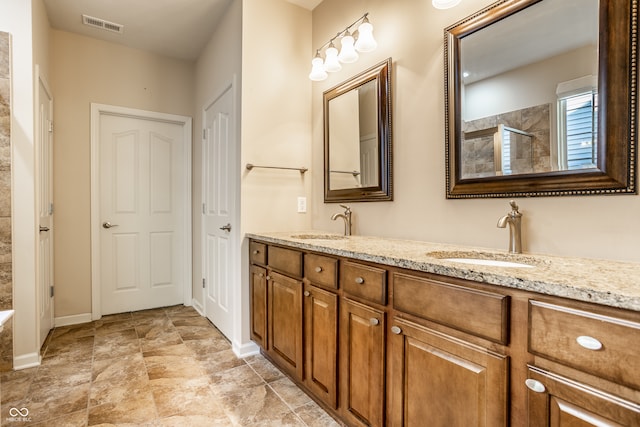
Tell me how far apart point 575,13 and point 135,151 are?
11.9 ft

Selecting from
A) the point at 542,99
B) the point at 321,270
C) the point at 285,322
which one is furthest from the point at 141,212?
the point at 542,99

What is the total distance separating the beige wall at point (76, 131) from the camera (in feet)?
10.00

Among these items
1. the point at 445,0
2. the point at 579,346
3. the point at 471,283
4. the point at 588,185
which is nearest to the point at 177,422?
the point at 471,283

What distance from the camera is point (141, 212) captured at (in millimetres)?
3477

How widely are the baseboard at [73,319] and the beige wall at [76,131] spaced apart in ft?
0.09

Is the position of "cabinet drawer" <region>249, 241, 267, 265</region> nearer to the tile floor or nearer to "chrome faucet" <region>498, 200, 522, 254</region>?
the tile floor

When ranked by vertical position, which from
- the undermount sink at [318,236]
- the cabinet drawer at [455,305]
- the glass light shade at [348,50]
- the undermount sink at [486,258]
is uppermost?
the glass light shade at [348,50]

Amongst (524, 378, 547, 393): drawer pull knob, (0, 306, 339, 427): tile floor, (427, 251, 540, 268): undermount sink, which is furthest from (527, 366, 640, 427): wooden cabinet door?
(0, 306, 339, 427): tile floor

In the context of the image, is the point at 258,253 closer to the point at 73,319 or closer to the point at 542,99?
the point at 542,99

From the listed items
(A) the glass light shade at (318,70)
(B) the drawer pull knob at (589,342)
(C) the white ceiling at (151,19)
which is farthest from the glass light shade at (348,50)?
(B) the drawer pull knob at (589,342)

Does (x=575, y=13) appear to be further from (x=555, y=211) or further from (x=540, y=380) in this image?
(x=540, y=380)

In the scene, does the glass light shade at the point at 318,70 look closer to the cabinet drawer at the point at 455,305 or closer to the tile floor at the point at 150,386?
the cabinet drawer at the point at 455,305

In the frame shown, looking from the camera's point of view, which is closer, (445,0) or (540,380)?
(540,380)

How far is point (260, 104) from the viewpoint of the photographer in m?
2.51
